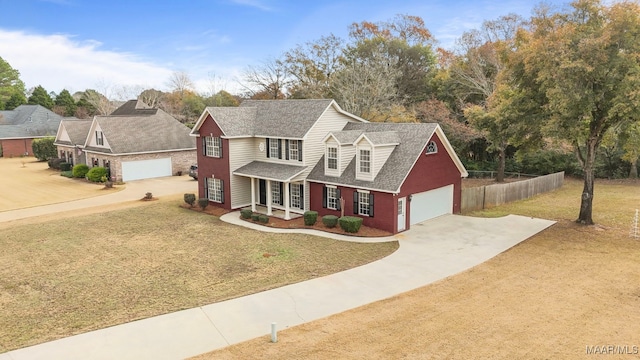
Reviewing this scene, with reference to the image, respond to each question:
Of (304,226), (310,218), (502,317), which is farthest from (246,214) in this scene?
(502,317)

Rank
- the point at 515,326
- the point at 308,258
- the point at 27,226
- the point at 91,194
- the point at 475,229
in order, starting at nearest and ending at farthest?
the point at 515,326, the point at 308,258, the point at 475,229, the point at 27,226, the point at 91,194

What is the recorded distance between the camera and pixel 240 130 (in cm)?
2769

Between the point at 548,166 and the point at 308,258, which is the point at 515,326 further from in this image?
the point at 548,166

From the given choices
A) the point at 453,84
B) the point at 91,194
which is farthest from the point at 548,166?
the point at 91,194

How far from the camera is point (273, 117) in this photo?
28.2 meters

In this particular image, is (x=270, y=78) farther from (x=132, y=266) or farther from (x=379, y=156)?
(x=132, y=266)

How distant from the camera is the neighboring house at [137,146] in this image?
3928cm

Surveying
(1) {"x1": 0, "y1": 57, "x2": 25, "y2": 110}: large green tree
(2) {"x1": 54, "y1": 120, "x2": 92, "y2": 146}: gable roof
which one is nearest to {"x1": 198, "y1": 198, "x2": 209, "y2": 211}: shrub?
(2) {"x1": 54, "y1": 120, "x2": 92, "y2": 146}: gable roof

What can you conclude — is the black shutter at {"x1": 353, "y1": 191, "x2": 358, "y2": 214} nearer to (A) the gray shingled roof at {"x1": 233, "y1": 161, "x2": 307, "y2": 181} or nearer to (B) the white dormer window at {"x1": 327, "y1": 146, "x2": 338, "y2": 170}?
(B) the white dormer window at {"x1": 327, "y1": 146, "x2": 338, "y2": 170}

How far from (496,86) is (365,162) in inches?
833

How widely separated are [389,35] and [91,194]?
140 feet

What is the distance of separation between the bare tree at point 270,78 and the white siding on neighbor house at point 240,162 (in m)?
25.0

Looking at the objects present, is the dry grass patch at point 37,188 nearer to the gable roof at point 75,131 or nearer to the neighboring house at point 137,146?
the neighboring house at point 137,146
